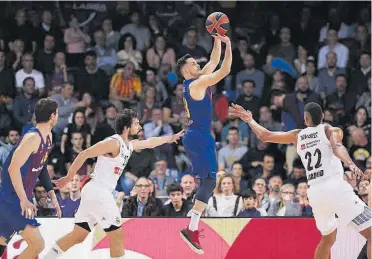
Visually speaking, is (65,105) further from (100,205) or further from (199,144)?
(100,205)

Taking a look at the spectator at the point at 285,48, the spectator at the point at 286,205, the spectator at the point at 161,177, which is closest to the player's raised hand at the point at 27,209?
the spectator at the point at 286,205

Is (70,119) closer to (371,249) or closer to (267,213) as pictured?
(267,213)

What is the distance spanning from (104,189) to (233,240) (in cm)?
295

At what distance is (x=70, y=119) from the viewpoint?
59.8ft

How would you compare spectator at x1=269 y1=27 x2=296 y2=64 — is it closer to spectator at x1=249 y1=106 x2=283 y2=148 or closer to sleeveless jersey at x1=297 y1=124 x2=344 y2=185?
spectator at x1=249 y1=106 x2=283 y2=148

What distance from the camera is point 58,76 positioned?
Result: 759 inches

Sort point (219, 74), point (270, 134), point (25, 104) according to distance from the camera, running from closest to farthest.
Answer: point (219, 74) → point (270, 134) → point (25, 104)

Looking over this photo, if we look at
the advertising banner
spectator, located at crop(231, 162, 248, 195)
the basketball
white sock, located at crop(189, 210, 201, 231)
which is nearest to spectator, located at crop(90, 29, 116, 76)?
spectator, located at crop(231, 162, 248, 195)

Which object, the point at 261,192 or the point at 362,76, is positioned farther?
the point at 362,76

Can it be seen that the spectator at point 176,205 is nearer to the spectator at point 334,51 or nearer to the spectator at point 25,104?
the spectator at point 25,104

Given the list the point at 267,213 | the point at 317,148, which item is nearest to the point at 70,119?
the point at 267,213

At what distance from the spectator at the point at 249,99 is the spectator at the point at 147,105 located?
5.26ft

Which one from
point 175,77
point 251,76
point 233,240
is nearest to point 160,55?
point 175,77

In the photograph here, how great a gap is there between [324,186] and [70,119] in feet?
24.8
